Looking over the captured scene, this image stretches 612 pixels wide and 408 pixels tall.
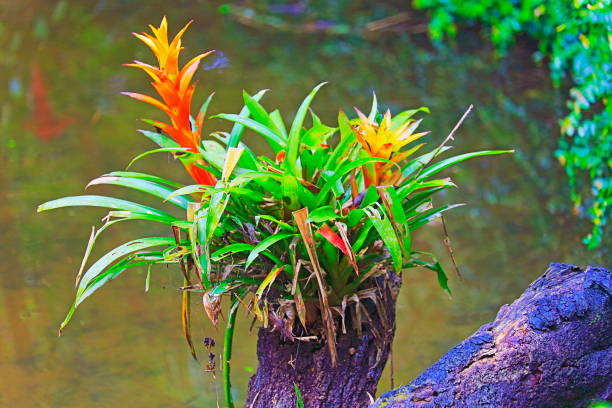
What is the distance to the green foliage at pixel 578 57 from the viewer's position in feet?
8.78

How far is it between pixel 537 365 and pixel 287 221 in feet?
2.33

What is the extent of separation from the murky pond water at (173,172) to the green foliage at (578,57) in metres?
0.20

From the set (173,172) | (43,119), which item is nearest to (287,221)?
(173,172)

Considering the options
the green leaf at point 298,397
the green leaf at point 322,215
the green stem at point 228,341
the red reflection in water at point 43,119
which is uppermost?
the red reflection in water at point 43,119

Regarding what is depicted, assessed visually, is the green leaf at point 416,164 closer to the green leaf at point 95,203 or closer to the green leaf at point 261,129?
the green leaf at point 261,129

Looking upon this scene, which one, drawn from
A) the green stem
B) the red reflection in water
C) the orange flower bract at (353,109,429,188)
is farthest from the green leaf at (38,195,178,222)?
the red reflection in water

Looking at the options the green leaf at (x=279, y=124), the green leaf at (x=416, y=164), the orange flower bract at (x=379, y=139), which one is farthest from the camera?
the green leaf at (x=279, y=124)

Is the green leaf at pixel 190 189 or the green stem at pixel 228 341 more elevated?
the green leaf at pixel 190 189

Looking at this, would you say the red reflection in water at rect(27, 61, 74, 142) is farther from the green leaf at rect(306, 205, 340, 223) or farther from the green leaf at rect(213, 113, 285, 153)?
the green leaf at rect(306, 205, 340, 223)

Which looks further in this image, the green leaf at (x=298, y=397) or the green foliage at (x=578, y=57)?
the green foliage at (x=578, y=57)

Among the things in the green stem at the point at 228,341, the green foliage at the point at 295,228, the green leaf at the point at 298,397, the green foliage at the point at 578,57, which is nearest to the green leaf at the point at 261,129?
the green foliage at the point at 295,228

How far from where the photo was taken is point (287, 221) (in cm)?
205

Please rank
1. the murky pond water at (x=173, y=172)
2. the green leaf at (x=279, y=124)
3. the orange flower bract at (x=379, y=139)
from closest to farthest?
1. the orange flower bract at (x=379, y=139)
2. the green leaf at (x=279, y=124)
3. the murky pond water at (x=173, y=172)

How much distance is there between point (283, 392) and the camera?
206 centimetres
